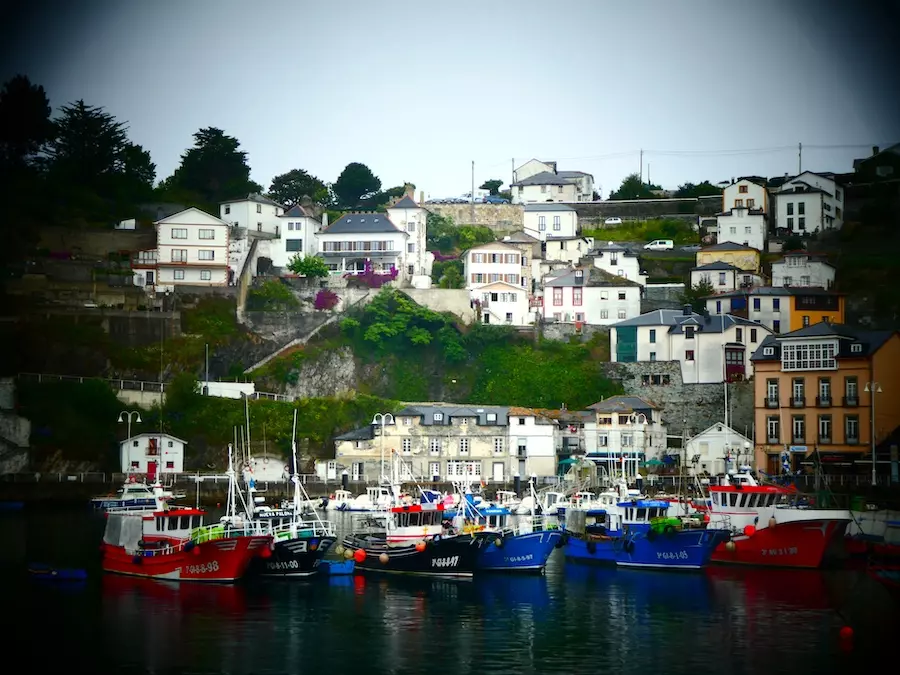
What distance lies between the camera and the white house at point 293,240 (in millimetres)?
97875

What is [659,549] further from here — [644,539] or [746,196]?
[746,196]

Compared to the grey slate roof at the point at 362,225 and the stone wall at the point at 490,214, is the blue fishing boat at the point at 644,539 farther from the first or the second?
the stone wall at the point at 490,214

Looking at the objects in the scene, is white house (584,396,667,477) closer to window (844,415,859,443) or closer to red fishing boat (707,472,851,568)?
window (844,415,859,443)

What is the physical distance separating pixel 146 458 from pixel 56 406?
704cm

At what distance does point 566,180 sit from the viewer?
114500mm

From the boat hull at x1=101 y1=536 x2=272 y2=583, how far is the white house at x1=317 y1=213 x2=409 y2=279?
49.1 meters

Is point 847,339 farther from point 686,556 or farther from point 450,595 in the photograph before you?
point 450,595

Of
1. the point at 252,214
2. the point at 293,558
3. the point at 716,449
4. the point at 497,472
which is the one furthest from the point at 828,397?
the point at 252,214

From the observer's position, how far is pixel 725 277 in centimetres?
9356

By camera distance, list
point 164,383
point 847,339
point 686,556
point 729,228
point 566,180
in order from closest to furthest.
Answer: point 686,556 < point 847,339 < point 164,383 < point 729,228 < point 566,180

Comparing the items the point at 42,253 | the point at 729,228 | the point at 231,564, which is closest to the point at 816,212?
the point at 729,228

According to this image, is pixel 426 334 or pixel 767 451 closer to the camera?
pixel 767 451

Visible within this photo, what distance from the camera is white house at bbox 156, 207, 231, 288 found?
9250cm

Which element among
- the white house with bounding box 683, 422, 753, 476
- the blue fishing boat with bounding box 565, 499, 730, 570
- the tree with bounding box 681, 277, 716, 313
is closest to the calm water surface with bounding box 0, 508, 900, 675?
the blue fishing boat with bounding box 565, 499, 730, 570
